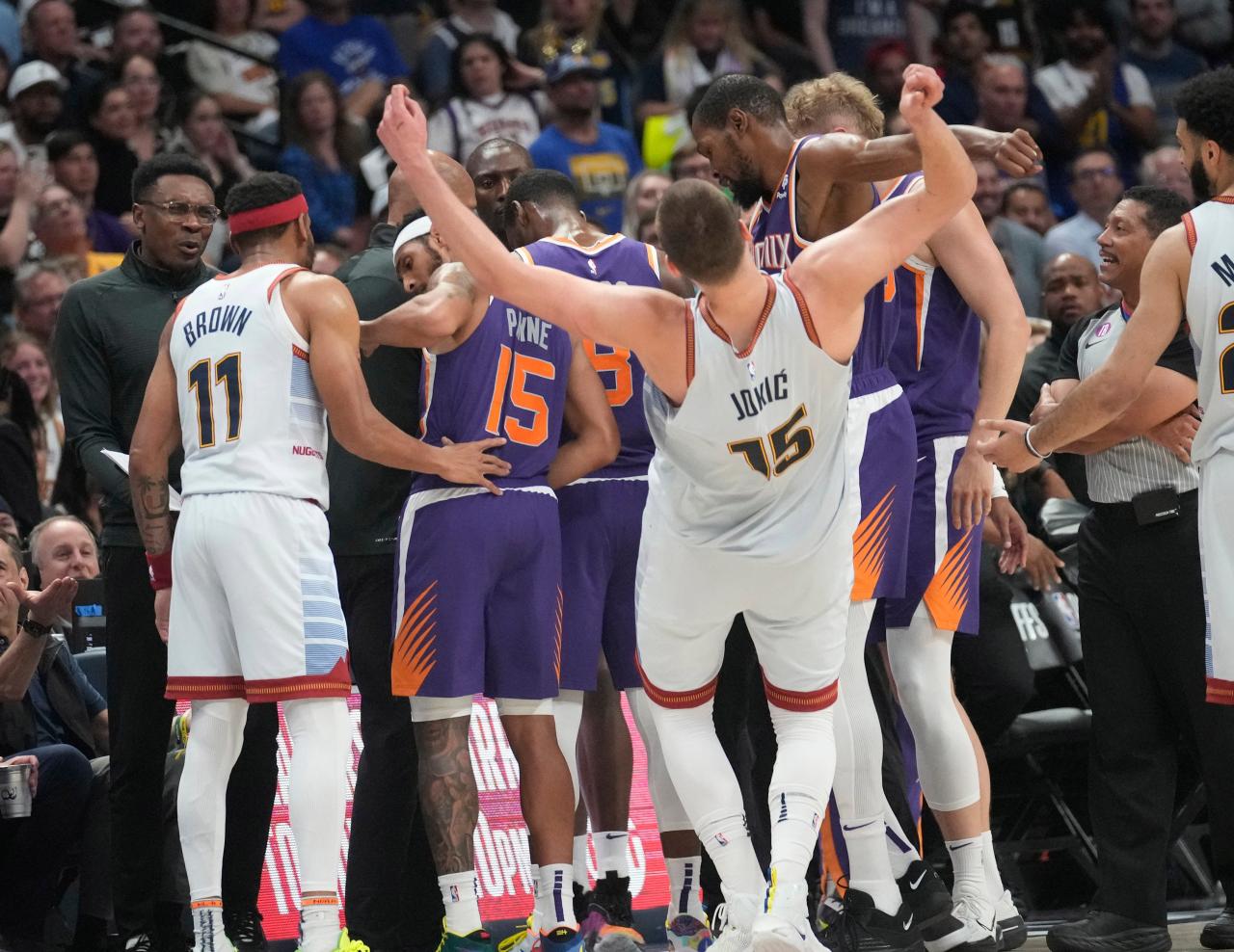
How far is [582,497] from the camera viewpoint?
20.4 feet

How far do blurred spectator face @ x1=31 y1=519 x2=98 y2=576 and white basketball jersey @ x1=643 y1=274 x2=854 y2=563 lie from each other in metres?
3.30

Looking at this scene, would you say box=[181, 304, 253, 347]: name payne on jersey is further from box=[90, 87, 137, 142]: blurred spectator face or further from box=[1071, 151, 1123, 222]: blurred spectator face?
box=[1071, 151, 1123, 222]: blurred spectator face

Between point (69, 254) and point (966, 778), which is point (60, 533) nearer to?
point (69, 254)

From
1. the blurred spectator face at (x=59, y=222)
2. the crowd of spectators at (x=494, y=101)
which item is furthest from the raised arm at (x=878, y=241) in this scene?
the blurred spectator face at (x=59, y=222)

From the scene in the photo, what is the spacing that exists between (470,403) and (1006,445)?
1.76m

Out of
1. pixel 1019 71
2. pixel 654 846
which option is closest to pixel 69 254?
pixel 654 846

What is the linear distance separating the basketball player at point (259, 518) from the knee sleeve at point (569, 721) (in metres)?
0.85

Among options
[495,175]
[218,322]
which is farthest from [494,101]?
[218,322]

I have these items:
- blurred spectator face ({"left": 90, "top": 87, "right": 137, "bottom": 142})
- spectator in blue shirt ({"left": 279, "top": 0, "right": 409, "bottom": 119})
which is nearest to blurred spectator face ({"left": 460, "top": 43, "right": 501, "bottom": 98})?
spectator in blue shirt ({"left": 279, "top": 0, "right": 409, "bottom": 119})

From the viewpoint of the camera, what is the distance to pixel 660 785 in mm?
5969

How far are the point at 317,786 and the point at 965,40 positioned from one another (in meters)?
10.1

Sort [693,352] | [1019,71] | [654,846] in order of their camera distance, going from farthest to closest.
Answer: [1019,71]
[654,846]
[693,352]

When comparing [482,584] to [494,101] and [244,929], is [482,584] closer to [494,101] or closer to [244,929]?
[244,929]

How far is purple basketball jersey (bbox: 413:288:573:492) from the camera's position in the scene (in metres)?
5.86
